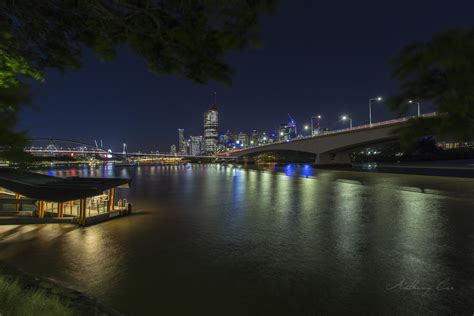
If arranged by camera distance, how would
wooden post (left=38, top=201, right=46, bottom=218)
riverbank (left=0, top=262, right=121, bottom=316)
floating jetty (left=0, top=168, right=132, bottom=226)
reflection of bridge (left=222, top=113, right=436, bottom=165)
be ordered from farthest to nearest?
reflection of bridge (left=222, top=113, right=436, bottom=165)
wooden post (left=38, top=201, right=46, bottom=218)
floating jetty (left=0, top=168, right=132, bottom=226)
riverbank (left=0, top=262, right=121, bottom=316)

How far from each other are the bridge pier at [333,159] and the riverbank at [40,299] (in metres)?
75.8

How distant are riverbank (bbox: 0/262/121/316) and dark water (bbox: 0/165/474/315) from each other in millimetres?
634

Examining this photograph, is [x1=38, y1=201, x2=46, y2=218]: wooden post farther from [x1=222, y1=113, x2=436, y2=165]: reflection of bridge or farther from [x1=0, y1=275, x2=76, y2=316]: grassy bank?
[x1=222, y1=113, x2=436, y2=165]: reflection of bridge

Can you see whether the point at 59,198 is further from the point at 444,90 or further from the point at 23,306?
the point at 444,90

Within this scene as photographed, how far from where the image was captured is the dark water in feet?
21.9

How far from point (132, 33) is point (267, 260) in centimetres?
776

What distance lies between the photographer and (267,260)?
9352 mm

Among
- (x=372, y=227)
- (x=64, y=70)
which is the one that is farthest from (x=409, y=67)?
(x=372, y=227)

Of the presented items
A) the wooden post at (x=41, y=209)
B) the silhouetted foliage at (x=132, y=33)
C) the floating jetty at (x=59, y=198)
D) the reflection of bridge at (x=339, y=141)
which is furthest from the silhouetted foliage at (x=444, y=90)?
the reflection of bridge at (x=339, y=141)

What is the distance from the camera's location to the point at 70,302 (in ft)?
19.5

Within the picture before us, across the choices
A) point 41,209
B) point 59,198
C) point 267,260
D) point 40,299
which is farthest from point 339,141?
point 40,299

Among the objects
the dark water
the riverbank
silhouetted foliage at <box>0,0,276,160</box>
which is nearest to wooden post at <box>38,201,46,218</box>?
the dark water

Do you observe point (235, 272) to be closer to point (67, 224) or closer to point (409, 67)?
point (409, 67)

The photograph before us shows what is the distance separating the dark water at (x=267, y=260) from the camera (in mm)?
6669
